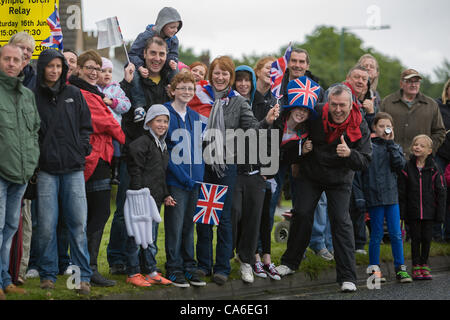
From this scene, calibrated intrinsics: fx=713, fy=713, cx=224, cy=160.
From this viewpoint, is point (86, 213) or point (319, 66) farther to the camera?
point (319, 66)

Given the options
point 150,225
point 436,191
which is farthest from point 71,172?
point 436,191

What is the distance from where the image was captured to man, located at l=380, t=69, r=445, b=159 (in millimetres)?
10367

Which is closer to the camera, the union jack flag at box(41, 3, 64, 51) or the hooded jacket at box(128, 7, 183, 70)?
the hooded jacket at box(128, 7, 183, 70)

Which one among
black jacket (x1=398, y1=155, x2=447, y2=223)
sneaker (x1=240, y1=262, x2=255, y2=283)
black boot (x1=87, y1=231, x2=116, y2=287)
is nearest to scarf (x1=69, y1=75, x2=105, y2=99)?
black boot (x1=87, y1=231, x2=116, y2=287)

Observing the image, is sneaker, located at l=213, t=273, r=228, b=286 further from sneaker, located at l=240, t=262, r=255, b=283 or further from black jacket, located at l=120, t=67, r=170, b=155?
black jacket, located at l=120, t=67, r=170, b=155

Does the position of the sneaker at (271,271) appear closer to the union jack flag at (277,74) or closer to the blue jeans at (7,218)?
the union jack flag at (277,74)

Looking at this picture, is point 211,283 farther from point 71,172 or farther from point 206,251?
point 71,172

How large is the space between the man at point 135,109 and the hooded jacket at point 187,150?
1.20ft

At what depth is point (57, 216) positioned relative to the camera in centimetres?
686

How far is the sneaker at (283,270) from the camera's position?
8.27 meters

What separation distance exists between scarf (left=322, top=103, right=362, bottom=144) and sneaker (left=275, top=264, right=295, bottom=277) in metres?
1.56
